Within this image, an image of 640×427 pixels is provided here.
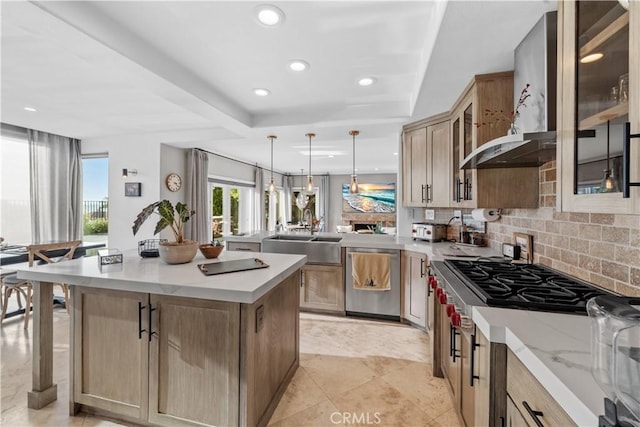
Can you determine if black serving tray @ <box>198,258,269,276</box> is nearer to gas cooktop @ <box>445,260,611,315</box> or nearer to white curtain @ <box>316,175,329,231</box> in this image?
gas cooktop @ <box>445,260,611,315</box>

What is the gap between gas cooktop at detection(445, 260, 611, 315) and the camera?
3.72 ft

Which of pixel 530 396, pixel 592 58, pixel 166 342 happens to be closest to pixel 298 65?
pixel 592 58

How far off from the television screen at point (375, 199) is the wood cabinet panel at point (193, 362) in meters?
7.73

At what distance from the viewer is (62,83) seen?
261 centimetres

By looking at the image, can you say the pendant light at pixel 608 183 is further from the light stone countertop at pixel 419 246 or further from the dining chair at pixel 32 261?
the dining chair at pixel 32 261

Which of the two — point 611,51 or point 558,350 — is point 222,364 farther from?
point 611,51

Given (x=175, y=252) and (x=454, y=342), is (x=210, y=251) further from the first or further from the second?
(x=454, y=342)

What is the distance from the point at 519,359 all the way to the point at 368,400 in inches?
52.4

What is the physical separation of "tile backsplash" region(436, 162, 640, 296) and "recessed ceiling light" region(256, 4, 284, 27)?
193 centimetres

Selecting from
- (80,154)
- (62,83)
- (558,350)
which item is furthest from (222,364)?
(80,154)

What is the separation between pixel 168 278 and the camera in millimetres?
1517

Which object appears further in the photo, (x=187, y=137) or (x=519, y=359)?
(x=187, y=137)

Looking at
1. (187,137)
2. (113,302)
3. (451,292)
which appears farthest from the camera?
(187,137)

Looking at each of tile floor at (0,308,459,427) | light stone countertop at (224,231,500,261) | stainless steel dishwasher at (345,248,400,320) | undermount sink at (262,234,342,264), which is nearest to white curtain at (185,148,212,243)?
light stone countertop at (224,231,500,261)
